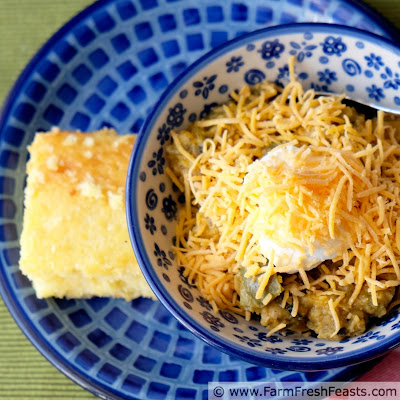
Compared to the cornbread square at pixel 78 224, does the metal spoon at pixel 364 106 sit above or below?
above

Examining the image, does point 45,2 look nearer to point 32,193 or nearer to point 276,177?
point 32,193

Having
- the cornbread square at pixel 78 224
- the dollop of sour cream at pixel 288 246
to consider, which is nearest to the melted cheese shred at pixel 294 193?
the dollop of sour cream at pixel 288 246

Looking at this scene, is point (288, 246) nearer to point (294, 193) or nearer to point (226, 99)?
point (294, 193)

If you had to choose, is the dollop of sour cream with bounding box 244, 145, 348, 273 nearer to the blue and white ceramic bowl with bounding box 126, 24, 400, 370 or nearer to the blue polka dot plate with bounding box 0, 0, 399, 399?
the blue and white ceramic bowl with bounding box 126, 24, 400, 370

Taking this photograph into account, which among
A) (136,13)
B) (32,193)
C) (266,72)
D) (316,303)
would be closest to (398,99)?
(266,72)

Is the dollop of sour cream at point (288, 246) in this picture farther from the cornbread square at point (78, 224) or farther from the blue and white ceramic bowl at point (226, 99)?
the cornbread square at point (78, 224)

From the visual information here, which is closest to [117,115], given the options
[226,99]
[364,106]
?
[226,99]

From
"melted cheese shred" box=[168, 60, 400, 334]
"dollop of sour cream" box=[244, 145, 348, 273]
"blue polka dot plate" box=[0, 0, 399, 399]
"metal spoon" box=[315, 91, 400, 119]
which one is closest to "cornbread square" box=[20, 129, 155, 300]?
"blue polka dot plate" box=[0, 0, 399, 399]
